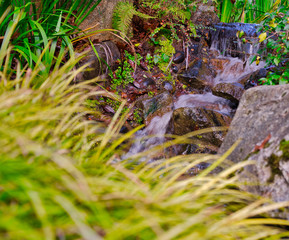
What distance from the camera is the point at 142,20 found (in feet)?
15.6

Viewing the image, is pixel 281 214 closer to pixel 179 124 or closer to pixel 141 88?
pixel 179 124

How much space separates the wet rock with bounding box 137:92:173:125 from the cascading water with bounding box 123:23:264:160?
0.07m

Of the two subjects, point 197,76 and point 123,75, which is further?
point 197,76

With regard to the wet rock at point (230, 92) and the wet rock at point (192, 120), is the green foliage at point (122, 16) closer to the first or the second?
the wet rock at point (192, 120)

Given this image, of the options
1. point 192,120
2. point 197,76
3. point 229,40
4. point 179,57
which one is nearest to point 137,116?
point 192,120

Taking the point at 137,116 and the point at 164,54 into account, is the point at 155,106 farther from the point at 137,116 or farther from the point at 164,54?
the point at 164,54

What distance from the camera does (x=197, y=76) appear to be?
16.0ft

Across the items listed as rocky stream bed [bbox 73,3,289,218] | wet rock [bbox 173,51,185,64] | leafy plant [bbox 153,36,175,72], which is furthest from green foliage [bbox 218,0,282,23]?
leafy plant [bbox 153,36,175,72]

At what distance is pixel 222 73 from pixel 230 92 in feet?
4.00

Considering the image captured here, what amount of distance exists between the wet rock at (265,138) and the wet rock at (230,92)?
2584 mm

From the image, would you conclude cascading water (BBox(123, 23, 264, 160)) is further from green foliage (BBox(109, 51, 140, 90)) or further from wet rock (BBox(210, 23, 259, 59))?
green foliage (BBox(109, 51, 140, 90))

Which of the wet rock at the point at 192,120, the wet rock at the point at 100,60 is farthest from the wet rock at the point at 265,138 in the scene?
the wet rock at the point at 100,60

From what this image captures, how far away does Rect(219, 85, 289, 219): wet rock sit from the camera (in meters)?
1.16

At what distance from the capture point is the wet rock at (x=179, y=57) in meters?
4.97
